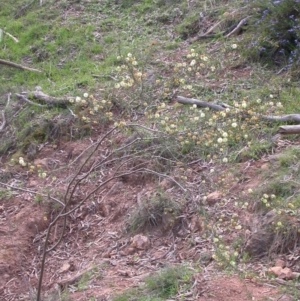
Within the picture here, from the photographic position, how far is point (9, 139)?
7379 mm

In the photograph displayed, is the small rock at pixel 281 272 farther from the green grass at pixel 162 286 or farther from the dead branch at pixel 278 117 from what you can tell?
the dead branch at pixel 278 117

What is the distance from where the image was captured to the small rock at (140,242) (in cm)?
→ 505

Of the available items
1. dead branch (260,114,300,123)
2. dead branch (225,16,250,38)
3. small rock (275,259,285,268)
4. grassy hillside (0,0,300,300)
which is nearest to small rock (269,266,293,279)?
small rock (275,259,285,268)

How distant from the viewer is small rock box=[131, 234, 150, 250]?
5051 mm

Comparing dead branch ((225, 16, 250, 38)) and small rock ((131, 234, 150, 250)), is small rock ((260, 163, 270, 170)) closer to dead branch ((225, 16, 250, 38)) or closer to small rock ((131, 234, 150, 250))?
small rock ((131, 234, 150, 250))

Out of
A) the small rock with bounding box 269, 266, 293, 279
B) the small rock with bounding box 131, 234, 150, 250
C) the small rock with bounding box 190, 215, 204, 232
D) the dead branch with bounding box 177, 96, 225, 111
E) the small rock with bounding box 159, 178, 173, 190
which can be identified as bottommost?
the small rock with bounding box 131, 234, 150, 250

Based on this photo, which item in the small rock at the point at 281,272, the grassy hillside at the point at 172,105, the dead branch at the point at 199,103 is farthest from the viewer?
the dead branch at the point at 199,103

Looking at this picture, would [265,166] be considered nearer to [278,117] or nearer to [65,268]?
[278,117]

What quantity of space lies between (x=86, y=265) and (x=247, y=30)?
12.6 ft

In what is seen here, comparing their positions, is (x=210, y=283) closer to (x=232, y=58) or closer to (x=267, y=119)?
(x=267, y=119)

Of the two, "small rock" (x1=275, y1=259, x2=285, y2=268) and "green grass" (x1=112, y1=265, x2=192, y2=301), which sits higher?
"small rock" (x1=275, y1=259, x2=285, y2=268)

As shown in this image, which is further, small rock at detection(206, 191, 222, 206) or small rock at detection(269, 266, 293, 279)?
small rock at detection(206, 191, 222, 206)

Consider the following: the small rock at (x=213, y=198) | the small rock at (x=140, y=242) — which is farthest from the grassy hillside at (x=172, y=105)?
the small rock at (x=140, y=242)

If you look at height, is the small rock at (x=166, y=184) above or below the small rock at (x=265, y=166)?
below
